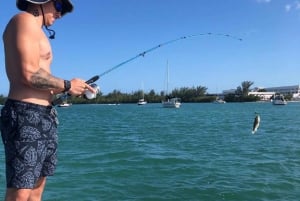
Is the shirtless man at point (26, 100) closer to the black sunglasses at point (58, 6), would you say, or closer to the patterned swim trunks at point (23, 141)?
the patterned swim trunks at point (23, 141)

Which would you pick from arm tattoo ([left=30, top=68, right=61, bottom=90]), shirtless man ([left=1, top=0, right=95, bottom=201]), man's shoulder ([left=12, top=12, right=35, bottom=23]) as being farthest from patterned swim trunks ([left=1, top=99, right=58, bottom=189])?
man's shoulder ([left=12, top=12, right=35, bottom=23])

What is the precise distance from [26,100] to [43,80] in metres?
0.25

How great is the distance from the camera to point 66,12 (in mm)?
4301

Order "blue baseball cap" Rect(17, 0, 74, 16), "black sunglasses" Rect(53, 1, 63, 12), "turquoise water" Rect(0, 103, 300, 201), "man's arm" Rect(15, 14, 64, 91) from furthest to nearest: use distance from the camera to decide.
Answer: "turquoise water" Rect(0, 103, 300, 201)
"black sunglasses" Rect(53, 1, 63, 12)
"blue baseball cap" Rect(17, 0, 74, 16)
"man's arm" Rect(15, 14, 64, 91)

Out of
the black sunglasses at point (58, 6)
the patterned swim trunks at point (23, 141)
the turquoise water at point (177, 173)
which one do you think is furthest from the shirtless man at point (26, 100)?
the turquoise water at point (177, 173)

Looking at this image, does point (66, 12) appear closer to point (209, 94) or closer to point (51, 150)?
point (51, 150)

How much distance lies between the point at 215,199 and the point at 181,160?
618 cm

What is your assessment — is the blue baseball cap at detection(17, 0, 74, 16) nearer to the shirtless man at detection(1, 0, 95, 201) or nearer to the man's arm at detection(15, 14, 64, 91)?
the shirtless man at detection(1, 0, 95, 201)

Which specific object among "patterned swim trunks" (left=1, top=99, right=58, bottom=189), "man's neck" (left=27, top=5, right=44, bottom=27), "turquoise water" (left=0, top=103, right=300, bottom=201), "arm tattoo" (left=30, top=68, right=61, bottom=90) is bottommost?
"turquoise water" (left=0, top=103, right=300, bottom=201)

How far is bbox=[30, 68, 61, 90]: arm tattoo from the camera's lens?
3756 millimetres

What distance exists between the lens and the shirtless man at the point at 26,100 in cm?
373

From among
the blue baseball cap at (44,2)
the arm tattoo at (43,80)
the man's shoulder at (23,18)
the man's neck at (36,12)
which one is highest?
the blue baseball cap at (44,2)

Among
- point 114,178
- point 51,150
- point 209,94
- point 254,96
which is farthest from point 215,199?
point 209,94

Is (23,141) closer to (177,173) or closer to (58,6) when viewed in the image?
(58,6)
